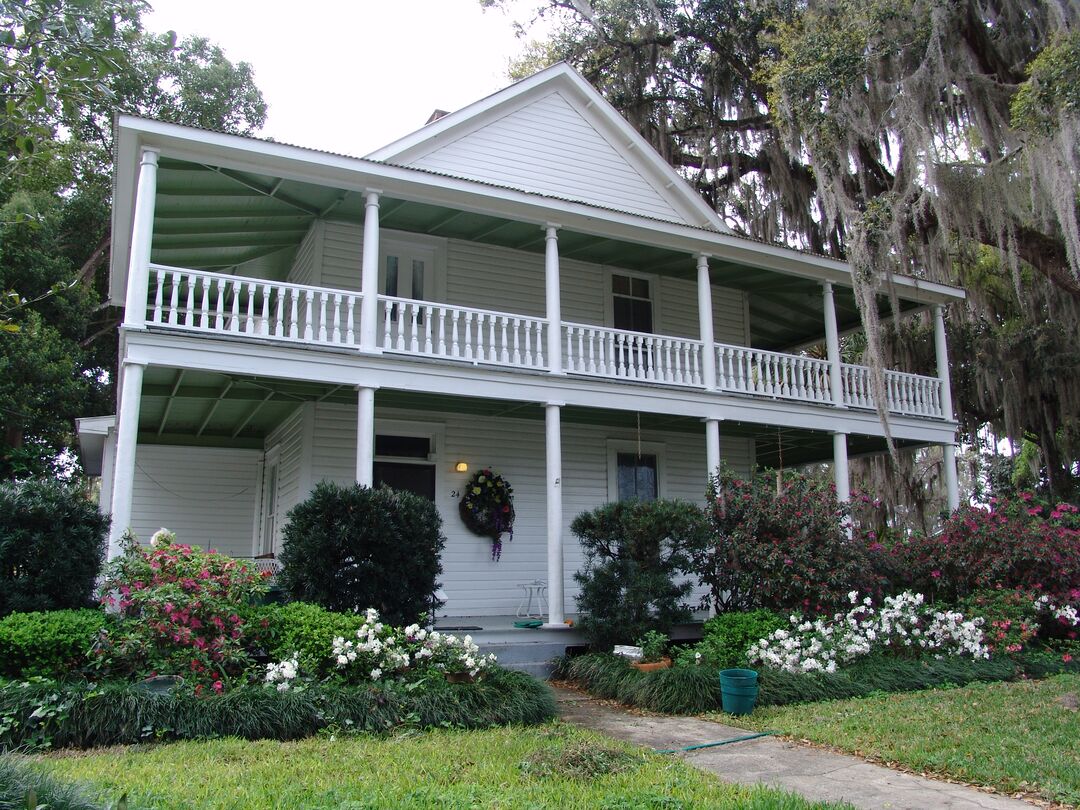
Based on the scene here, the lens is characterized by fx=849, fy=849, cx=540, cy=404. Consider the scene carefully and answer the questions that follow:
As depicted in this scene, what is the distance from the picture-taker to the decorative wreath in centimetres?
1293

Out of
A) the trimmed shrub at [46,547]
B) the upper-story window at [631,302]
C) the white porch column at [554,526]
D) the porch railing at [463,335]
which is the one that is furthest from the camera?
the upper-story window at [631,302]

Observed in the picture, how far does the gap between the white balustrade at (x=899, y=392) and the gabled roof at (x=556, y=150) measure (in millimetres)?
3483

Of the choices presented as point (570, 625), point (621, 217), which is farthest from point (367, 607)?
point (621, 217)

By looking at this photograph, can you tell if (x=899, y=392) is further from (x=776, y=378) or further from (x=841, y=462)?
(x=776, y=378)

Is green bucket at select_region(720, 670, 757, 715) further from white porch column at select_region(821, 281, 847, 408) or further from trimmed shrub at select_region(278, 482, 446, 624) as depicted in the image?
white porch column at select_region(821, 281, 847, 408)

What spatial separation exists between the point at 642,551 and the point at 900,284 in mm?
7839

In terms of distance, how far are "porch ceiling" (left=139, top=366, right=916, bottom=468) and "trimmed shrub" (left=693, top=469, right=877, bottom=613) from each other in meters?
2.42

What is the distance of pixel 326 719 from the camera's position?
666 centimetres

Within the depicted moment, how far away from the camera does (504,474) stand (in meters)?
13.5

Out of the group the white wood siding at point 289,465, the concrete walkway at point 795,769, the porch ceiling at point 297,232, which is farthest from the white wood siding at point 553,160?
the concrete walkway at point 795,769

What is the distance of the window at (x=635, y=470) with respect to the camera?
14578 mm

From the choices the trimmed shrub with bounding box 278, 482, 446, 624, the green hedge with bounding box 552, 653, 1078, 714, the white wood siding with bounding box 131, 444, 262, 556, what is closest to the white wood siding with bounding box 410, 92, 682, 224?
the trimmed shrub with bounding box 278, 482, 446, 624

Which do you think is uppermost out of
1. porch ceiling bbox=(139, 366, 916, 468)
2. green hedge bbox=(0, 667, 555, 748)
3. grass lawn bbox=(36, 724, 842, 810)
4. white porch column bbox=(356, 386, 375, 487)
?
porch ceiling bbox=(139, 366, 916, 468)

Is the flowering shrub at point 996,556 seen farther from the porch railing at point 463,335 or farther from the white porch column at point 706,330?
the white porch column at point 706,330
